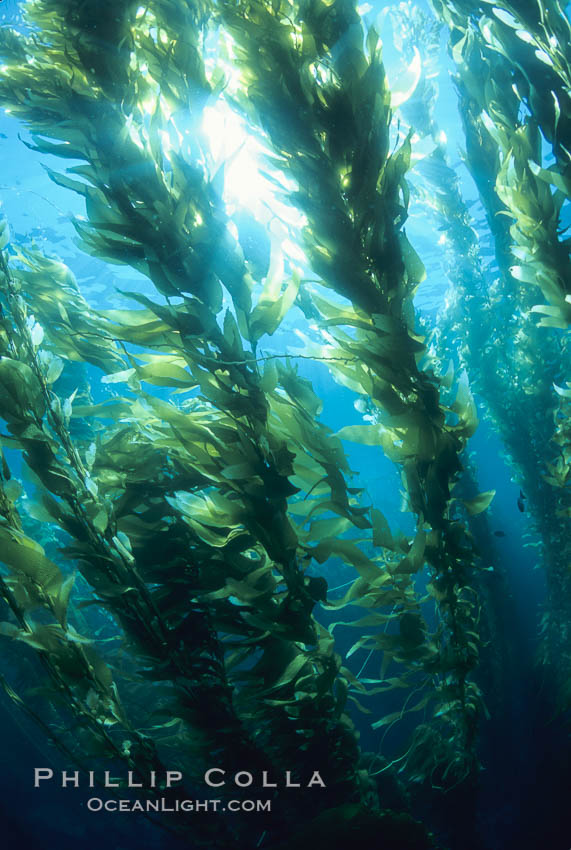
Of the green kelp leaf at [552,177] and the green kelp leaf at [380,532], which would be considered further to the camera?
the green kelp leaf at [552,177]

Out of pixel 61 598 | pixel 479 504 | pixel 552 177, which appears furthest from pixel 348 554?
pixel 552 177

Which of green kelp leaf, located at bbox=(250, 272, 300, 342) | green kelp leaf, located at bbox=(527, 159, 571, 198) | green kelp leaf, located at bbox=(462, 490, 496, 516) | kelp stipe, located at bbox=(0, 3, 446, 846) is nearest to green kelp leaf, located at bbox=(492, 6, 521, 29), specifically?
green kelp leaf, located at bbox=(527, 159, 571, 198)

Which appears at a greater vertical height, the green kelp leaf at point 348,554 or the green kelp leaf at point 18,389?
the green kelp leaf at point 18,389

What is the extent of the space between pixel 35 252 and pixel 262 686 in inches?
111

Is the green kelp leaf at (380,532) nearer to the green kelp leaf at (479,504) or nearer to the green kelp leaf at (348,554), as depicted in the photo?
the green kelp leaf at (348,554)

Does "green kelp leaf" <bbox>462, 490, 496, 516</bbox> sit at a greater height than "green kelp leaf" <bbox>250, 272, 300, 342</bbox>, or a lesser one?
lesser

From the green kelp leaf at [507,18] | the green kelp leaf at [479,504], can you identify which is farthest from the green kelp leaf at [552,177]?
the green kelp leaf at [479,504]

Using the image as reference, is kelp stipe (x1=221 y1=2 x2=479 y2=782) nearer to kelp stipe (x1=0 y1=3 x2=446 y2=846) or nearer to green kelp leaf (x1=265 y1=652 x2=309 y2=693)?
kelp stipe (x1=0 y1=3 x2=446 y2=846)

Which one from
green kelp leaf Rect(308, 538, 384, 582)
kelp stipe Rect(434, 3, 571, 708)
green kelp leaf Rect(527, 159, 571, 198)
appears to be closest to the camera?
green kelp leaf Rect(308, 538, 384, 582)

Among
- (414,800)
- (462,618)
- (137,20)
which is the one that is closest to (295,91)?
(137,20)

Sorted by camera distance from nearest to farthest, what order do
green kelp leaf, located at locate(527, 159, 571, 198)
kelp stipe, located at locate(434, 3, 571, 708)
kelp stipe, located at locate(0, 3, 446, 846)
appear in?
kelp stipe, located at locate(0, 3, 446, 846), green kelp leaf, located at locate(527, 159, 571, 198), kelp stipe, located at locate(434, 3, 571, 708)

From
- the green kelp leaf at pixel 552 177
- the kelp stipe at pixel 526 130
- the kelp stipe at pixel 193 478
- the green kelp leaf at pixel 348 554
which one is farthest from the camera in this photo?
the kelp stipe at pixel 526 130

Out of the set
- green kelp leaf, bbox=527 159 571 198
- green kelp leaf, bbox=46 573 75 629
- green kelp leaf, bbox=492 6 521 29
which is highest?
green kelp leaf, bbox=492 6 521 29

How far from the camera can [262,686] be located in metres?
1.75
